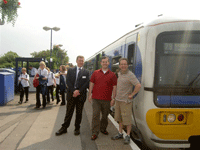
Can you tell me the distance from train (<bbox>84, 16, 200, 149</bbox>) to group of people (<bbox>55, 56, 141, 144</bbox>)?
365 mm

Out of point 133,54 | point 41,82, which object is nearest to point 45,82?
point 41,82

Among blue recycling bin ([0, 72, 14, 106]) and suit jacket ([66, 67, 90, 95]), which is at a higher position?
suit jacket ([66, 67, 90, 95])

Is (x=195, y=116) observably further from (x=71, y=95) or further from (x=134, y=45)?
(x=71, y=95)

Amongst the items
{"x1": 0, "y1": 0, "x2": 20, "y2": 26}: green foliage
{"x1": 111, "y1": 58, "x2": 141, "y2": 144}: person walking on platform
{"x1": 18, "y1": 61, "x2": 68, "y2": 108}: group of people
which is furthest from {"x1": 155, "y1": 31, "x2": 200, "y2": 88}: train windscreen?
{"x1": 0, "y1": 0, "x2": 20, "y2": 26}: green foliage

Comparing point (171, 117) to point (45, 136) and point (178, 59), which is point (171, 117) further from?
point (45, 136)

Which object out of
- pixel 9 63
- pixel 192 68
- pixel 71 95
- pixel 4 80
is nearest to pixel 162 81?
pixel 192 68

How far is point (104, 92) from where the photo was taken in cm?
436

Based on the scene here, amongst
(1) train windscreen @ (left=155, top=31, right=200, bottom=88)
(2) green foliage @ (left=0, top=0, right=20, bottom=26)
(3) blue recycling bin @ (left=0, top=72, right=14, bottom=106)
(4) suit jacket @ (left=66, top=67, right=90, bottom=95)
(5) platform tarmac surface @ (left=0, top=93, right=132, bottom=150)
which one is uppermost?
(2) green foliage @ (left=0, top=0, right=20, bottom=26)

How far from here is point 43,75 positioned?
313 inches

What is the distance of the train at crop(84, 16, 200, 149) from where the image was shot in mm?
3441

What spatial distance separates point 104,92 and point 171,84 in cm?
146

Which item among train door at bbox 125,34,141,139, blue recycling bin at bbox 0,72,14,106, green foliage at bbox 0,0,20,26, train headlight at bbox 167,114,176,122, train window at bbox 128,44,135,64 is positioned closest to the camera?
train headlight at bbox 167,114,176,122

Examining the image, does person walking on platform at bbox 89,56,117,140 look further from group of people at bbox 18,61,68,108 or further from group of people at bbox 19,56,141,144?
group of people at bbox 18,61,68,108

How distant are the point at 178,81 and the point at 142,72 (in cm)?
66
